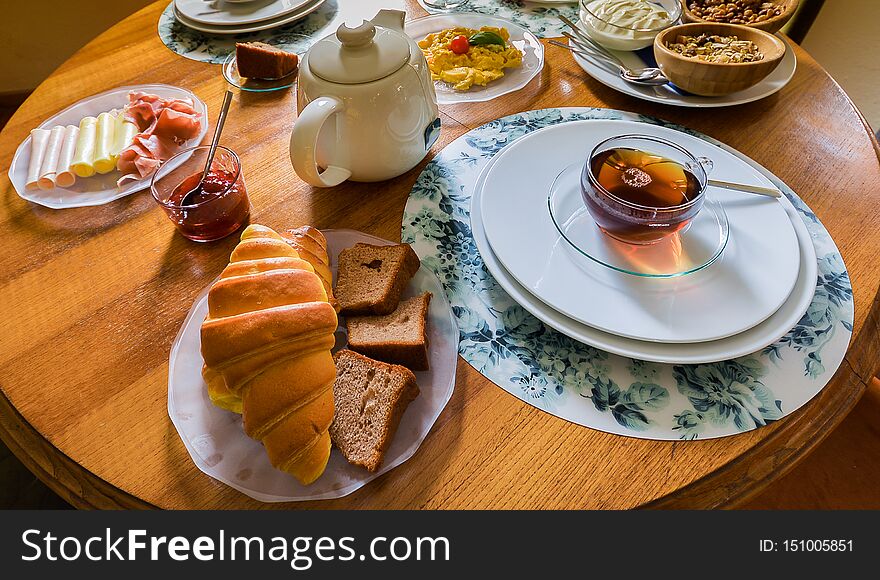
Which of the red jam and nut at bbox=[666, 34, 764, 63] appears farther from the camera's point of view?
nut at bbox=[666, 34, 764, 63]

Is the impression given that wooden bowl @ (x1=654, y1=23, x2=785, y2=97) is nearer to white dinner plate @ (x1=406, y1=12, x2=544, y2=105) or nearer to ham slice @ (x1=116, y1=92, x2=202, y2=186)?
white dinner plate @ (x1=406, y1=12, x2=544, y2=105)

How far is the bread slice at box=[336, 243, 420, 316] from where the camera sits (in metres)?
0.84

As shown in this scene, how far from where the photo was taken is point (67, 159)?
1104mm

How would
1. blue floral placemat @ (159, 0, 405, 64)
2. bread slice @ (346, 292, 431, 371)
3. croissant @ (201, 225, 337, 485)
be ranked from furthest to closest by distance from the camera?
1. blue floral placemat @ (159, 0, 405, 64)
2. bread slice @ (346, 292, 431, 371)
3. croissant @ (201, 225, 337, 485)

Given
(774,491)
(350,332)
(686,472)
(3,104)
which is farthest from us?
(3,104)

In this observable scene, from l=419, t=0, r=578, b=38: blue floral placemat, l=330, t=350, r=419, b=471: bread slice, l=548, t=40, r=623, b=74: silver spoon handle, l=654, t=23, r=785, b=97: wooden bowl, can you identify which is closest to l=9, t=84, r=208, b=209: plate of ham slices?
l=330, t=350, r=419, b=471: bread slice

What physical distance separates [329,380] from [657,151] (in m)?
0.65

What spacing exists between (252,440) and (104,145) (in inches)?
28.0

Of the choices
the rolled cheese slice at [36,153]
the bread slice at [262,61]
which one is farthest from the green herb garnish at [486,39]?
the rolled cheese slice at [36,153]

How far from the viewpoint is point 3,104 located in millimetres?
3137

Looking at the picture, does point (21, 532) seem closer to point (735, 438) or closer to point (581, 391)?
point (581, 391)

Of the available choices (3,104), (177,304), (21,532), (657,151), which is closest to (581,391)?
(657,151)

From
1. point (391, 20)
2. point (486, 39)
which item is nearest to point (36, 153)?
point (391, 20)

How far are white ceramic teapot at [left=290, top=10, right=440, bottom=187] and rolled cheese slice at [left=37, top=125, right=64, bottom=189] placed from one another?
481 mm
